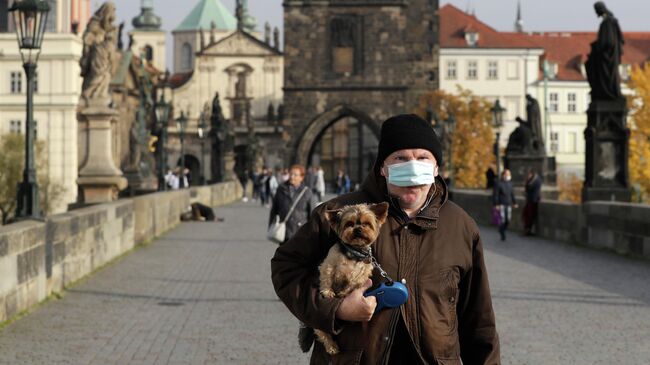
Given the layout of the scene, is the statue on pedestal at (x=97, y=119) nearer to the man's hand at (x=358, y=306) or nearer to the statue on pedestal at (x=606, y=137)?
the statue on pedestal at (x=606, y=137)

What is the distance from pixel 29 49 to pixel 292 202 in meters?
3.86

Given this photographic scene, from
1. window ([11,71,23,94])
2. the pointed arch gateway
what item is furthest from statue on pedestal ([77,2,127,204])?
window ([11,71,23,94])

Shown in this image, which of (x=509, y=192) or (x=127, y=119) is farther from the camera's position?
(x=127, y=119)

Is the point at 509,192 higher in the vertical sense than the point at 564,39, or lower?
lower

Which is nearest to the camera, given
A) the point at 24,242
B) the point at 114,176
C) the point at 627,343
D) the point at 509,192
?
the point at 627,343

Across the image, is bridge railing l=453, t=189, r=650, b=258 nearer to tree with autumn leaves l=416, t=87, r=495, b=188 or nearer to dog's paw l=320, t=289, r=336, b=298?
dog's paw l=320, t=289, r=336, b=298

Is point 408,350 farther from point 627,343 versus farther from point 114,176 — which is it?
point 114,176

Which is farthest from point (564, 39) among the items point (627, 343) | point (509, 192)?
point (627, 343)

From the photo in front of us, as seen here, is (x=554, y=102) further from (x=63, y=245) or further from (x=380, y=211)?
(x=380, y=211)

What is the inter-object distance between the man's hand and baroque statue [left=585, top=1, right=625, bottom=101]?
18888 millimetres

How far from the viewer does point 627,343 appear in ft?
33.2

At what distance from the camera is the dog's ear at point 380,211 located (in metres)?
4.32

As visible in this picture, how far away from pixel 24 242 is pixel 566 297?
17.9ft

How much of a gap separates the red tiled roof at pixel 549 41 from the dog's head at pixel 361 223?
98.8 meters
